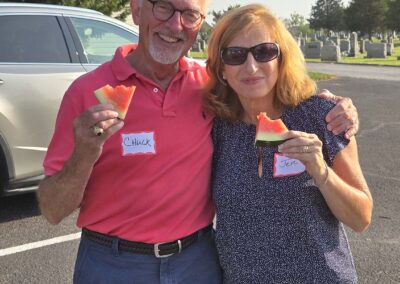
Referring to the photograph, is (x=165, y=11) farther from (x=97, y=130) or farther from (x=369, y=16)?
(x=369, y=16)

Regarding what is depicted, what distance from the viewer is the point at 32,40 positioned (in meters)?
5.36

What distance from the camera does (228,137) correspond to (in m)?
2.27

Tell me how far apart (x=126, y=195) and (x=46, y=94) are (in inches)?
129

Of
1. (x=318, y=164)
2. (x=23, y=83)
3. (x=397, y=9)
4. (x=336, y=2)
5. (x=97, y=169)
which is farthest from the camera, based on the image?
(x=336, y=2)

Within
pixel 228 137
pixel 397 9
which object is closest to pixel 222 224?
pixel 228 137

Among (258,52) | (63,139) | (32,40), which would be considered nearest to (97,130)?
(63,139)

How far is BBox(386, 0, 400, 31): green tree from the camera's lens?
253 feet

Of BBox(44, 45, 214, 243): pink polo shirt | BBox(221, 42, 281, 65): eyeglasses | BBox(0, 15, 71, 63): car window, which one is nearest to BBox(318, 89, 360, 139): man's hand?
BBox(221, 42, 281, 65): eyeglasses

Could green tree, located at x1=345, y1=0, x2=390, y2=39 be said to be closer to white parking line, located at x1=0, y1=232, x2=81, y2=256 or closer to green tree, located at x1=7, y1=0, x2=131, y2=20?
green tree, located at x1=7, y1=0, x2=131, y2=20

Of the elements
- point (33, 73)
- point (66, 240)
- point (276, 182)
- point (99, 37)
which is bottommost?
point (66, 240)

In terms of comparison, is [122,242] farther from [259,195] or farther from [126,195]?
[259,195]

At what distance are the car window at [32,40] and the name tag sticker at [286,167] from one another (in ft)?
12.5

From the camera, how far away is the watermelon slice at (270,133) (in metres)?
1.84

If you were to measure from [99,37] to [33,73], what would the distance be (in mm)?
1015
